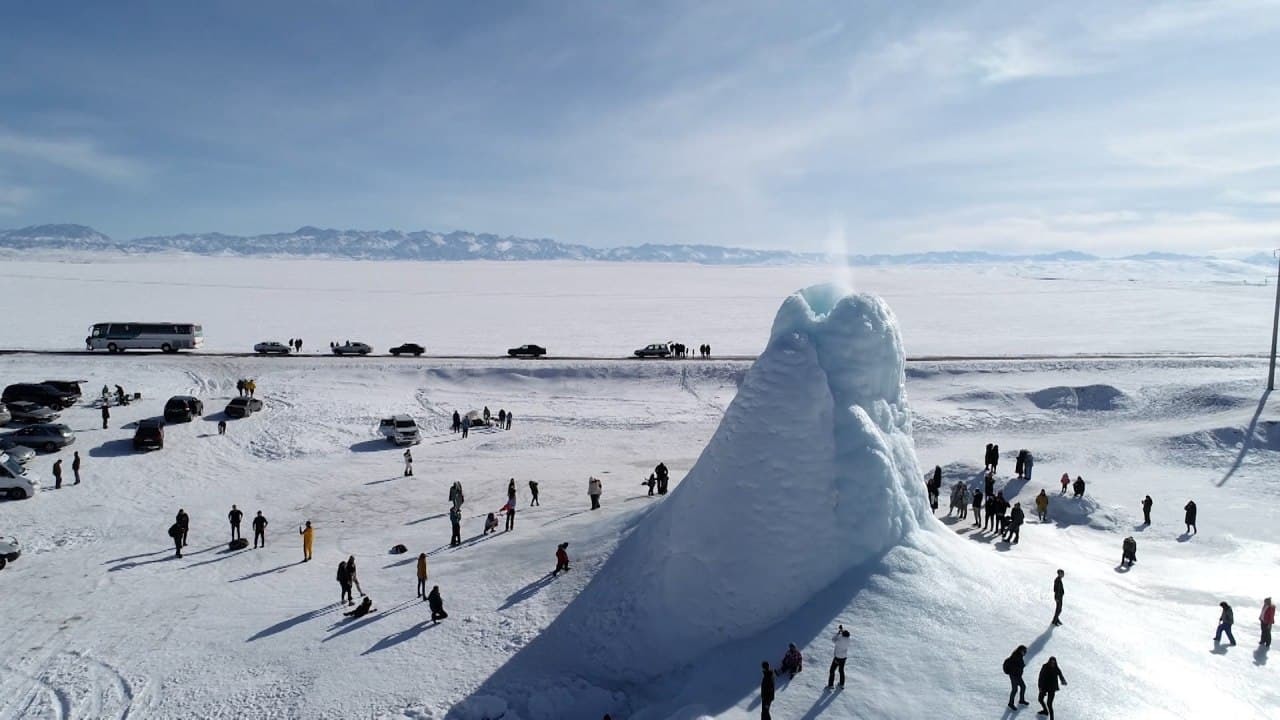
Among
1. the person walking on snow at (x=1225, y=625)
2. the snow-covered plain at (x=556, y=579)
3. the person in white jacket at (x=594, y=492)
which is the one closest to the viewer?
the snow-covered plain at (x=556, y=579)

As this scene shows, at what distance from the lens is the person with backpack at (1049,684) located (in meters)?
10.9

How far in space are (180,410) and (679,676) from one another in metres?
29.5

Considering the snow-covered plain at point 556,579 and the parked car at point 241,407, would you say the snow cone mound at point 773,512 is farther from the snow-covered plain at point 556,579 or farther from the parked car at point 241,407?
the parked car at point 241,407

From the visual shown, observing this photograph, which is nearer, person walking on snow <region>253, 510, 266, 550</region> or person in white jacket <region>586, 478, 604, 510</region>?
person walking on snow <region>253, 510, 266, 550</region>

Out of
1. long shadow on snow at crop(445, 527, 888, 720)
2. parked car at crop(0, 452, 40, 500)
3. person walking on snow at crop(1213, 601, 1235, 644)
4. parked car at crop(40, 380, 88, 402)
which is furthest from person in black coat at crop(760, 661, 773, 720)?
parked car at crop(40, 380, 88, 402)

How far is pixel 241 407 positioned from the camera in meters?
34.4

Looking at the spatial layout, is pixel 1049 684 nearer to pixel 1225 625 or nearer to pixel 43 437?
pixel 1225 625

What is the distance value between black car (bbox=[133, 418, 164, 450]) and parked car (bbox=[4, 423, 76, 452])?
2468 millimetres

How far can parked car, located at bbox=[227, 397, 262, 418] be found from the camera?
113 feet

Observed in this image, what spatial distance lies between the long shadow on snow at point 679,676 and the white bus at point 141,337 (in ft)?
145

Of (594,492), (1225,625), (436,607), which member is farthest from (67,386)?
(1225,625)

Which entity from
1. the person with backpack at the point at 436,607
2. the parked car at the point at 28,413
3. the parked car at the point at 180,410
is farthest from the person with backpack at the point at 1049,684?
the parked car at the point at 28,413

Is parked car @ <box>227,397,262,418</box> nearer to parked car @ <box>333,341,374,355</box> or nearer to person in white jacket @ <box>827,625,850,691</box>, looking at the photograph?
parked car @ <box>333,341,374,355</box>

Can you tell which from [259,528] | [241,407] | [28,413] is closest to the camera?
[259,528]
